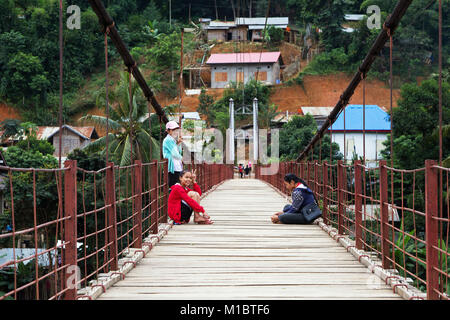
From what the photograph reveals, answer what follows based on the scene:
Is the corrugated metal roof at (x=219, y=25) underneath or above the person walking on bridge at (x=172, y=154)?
above

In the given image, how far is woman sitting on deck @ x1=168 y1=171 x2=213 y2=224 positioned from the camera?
5156mm

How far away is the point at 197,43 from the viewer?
4584 cm

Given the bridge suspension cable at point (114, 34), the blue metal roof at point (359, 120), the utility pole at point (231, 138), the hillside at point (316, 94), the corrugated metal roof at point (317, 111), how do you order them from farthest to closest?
1. the hillside at point (316, 94)
2. the corrugated metal roof at point (317, 111)
3. the blue metal roof at point (359, 120)
4. the utility pole at point (231, 138)
5. the bridge suspension cable at point (114, 34)

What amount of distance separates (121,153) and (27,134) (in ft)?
38.3

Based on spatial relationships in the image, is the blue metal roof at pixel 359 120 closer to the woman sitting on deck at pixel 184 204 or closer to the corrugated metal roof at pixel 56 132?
the corrugated metal roof at pixel 56 132

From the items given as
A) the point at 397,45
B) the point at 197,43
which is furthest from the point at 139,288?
the point at 197,43

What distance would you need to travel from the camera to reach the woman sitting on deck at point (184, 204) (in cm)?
516

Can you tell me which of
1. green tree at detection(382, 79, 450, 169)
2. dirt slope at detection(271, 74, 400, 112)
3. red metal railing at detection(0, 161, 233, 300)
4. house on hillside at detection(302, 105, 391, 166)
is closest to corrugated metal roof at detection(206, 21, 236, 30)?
dirt slope at detection(271, 74, 400, 112)

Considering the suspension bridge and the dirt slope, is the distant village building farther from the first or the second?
the suspension bridge

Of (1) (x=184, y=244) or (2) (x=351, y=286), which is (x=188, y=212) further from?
(2) (x=351, y=286)

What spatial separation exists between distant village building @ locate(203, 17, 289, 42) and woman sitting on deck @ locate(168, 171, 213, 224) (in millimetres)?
41210

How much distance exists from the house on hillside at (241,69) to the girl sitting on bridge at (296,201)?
3472cm

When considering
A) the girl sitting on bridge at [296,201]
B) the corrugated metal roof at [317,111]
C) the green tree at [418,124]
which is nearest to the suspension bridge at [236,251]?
the girl sitting on bridge at [296,201]
